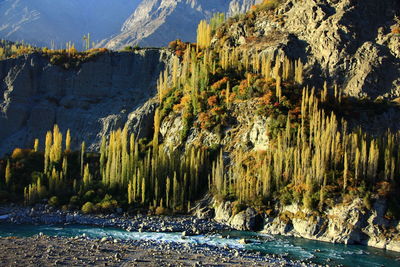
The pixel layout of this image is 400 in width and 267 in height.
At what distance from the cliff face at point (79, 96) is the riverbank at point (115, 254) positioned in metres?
46.9

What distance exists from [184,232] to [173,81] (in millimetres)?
49784

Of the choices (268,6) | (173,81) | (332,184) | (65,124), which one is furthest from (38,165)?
(268,6)

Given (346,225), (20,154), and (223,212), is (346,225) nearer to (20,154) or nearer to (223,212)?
(223,212)

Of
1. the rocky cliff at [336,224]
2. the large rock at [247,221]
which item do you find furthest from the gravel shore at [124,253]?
the rocky cliff at [336,224]

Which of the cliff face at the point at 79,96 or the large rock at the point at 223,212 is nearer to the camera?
the large rock at the point at 223,212

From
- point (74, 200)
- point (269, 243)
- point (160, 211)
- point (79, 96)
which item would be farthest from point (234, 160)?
point (79, 96)

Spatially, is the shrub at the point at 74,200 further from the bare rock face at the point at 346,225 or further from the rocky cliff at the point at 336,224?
the bare rock face at the point at 346,225

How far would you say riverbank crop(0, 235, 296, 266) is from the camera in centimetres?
3522

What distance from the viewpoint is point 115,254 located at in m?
38.1

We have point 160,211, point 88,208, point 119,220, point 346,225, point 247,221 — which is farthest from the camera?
point 88,208

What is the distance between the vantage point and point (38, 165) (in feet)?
→ 255

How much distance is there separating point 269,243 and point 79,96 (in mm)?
65827

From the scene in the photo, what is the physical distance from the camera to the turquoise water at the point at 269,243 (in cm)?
4116

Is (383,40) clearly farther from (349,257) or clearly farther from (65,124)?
(65,124)
